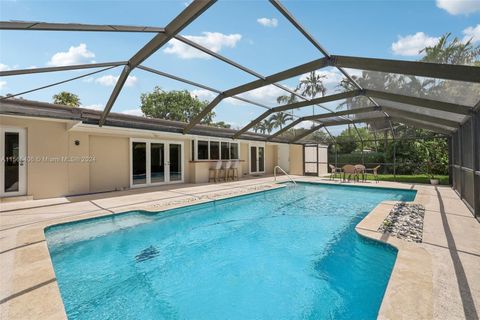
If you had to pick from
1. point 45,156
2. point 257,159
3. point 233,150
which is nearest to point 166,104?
point 257,159

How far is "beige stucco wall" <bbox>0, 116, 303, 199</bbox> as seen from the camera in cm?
750

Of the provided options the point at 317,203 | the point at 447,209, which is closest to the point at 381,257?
the point at 447,209

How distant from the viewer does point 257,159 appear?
55.2 ft

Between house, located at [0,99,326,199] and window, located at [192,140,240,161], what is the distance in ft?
0.18

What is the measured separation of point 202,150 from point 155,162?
2.73m

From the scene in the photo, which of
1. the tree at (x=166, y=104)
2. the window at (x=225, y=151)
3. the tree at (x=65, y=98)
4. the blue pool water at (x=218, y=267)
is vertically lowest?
the blue pool water at (x=218, y=267)

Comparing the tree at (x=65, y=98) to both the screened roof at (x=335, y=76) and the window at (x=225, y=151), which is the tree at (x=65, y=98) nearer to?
the window at (x=225, y=151)

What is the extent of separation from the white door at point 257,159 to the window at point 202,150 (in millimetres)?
4282

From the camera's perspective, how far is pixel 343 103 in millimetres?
9641

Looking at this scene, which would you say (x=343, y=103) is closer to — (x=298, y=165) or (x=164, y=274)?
(x=298, y=165)

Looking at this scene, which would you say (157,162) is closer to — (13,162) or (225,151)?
(225,151)

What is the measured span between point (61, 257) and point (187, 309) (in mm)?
2661

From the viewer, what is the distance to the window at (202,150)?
488 inches

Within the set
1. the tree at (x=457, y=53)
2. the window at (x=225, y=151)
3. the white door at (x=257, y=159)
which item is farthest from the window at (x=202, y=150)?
the tree at (x=457, y=53)
